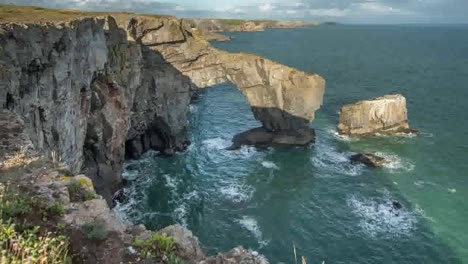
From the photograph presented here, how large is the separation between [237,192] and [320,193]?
9.06 metres

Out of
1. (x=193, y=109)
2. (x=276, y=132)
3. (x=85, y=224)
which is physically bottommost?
(x=193, y=109)

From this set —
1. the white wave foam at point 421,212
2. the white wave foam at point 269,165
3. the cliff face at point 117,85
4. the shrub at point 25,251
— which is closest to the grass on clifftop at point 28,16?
the cliff face at point 117,85

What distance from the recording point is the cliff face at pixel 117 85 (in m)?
25.5

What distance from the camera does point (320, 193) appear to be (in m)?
44.5

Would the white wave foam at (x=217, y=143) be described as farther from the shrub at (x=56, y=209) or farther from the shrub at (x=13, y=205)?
the shrub at (x=56, y=209)

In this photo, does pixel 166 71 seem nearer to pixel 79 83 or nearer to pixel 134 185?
pixel 134 185

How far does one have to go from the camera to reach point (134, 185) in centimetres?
4625

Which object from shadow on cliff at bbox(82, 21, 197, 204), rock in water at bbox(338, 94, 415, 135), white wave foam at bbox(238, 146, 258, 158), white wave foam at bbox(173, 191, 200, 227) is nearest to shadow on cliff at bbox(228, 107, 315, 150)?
white wave foam at bbox(238, 146, 258, 158)

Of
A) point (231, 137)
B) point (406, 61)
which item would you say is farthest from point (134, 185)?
point (406, 61)

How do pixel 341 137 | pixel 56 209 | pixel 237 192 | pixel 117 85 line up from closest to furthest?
1. pixel 56 209
2. pixel 117 85
3. pixel 237 192
4. pixel 341 137

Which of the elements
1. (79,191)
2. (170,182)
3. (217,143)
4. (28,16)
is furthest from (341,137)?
(79,191)

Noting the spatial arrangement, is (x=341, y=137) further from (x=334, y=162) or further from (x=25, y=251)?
(x=25, y=251)

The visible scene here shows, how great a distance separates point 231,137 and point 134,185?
1986 cm

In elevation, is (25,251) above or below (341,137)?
above
